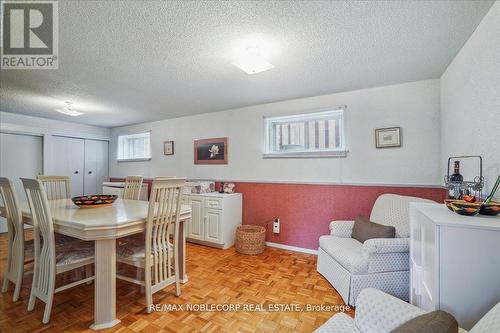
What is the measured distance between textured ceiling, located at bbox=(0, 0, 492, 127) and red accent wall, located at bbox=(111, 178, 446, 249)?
1.29m

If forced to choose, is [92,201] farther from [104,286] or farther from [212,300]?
[212,300]

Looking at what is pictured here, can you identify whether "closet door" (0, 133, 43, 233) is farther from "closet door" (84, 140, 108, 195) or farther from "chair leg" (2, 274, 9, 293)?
"chair leg" (2, 274, 9, 293)

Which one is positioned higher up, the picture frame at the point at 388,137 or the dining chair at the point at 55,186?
the picture frame at the point at 388,137

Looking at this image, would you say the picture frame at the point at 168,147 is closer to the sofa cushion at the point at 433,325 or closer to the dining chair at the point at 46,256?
the dining chair at the point at 46,256

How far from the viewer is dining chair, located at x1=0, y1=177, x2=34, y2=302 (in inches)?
70.9

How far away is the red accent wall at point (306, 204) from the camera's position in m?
2.64

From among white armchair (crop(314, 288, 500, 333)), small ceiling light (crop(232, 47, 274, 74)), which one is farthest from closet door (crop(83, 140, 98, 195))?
white armchair (crop(314, 288, 500, 333))

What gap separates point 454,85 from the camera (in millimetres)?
1934

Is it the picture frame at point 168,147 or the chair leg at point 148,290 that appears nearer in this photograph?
the chair leg at point 148,290

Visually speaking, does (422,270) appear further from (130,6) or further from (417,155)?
(130,6)

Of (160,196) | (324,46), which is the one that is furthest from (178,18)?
(160,196)

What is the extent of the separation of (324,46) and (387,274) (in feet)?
6.50

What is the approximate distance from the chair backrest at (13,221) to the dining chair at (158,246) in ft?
2.68

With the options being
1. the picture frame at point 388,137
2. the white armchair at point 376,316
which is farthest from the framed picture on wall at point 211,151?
the white armchair at point 376,316
